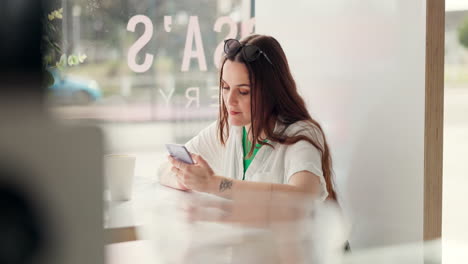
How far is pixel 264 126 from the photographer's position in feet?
3.12

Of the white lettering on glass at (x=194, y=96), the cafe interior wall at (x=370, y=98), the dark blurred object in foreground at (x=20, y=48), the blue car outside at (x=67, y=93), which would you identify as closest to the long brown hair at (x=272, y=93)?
the cafe interior wall at (x=370, y=98)

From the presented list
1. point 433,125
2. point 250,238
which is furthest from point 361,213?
point 250,238

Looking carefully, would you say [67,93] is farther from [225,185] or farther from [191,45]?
[191,45]

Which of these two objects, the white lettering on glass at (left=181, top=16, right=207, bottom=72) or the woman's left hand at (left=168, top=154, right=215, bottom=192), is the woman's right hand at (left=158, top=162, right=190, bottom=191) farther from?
the white lettering on glass at (left=181, top=16, right=207, bottom=72)

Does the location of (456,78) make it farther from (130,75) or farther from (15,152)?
(130,75)

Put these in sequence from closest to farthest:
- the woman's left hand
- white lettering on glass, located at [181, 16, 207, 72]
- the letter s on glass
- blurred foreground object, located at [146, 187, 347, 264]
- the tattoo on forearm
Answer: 1. blurred foreground object, located at [146, 187, 347, 264]
2. the tattoo on forearm
3. the woman's left hand
4. the letter s on glass
5. white lettering on glass, located at [181, 16, 207, 72]

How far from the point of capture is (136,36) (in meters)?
1.81

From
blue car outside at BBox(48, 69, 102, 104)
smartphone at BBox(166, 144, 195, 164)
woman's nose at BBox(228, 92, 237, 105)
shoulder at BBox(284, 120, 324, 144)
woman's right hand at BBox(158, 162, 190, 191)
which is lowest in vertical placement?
woman's right hand at BBox(158, 162, 190, 191)

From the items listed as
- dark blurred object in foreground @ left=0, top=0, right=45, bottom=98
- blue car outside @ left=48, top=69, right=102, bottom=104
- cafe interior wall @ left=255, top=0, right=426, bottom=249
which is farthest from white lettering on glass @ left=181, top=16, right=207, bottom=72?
dark blurred object in foreground @ left=0, top=0, right=45, bottom=98

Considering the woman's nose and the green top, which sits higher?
the woman's nose

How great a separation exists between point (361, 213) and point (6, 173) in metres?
1.04

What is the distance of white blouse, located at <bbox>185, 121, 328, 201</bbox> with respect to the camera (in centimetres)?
88

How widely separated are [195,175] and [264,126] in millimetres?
163

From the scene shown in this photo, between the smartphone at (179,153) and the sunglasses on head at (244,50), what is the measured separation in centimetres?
21
